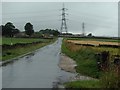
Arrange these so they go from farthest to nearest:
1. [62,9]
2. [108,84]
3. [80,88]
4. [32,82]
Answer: [62,9], [32,82], [80,88], [108,84]

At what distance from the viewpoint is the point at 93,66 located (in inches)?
961

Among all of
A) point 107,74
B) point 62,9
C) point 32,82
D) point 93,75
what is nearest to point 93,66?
point 93,75

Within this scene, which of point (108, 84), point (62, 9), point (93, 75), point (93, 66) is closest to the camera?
point (108, 84)

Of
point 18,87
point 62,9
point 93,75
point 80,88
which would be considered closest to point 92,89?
point 80,88

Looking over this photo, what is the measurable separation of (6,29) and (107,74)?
433 feet

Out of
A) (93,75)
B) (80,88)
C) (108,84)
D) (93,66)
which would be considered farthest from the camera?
(93,66)

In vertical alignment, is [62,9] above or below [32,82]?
above

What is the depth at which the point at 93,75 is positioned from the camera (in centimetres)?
2120

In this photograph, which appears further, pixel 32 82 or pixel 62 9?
pixel 62 9

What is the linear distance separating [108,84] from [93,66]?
36.0 feet

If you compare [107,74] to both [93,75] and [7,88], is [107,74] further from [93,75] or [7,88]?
[93,75]

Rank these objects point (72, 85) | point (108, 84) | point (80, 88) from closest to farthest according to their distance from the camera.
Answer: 1. point (108, 84)
2. point (80, 88)
3. point (72, 85)

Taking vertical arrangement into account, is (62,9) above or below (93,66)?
above

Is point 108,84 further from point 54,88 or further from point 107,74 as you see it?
point 54,88
